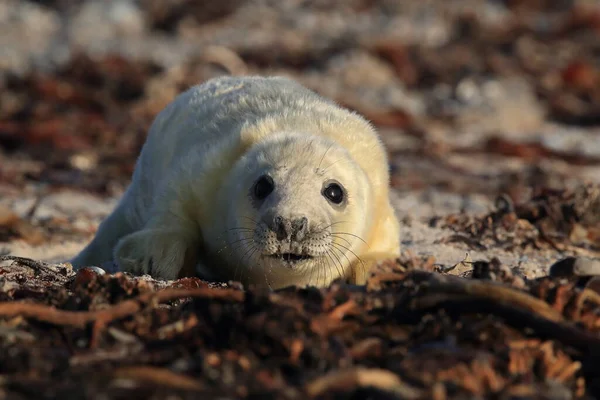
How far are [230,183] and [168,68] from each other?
9765 mm

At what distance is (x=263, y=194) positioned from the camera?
4051 millimetres

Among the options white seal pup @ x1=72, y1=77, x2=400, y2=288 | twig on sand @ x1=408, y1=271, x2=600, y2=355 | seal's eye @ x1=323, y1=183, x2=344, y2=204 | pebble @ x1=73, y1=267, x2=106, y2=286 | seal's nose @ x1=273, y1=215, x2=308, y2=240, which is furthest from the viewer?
seal's eye @ x1=323, y1=183, x2=344, y2=204

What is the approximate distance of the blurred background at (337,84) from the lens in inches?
341

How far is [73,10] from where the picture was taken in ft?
61.6

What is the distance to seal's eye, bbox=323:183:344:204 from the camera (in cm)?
414

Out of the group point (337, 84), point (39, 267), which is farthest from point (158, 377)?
A: point (337, 84)

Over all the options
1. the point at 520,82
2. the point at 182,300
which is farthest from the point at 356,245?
the point at 520,82

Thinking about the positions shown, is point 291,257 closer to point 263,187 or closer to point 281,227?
point 281,227

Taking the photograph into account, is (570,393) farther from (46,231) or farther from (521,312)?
(46,231)

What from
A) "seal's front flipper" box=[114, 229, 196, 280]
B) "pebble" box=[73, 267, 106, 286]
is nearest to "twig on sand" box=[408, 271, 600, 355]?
"pebble" box=[73, 267, 106, 286]

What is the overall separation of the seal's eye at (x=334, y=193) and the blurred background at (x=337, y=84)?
1.13 m

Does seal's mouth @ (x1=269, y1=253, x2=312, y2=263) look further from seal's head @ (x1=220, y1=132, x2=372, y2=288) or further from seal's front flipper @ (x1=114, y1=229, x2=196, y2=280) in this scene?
seal's front flipper @ (x1=114, y1=229, x2=196, y2=280)

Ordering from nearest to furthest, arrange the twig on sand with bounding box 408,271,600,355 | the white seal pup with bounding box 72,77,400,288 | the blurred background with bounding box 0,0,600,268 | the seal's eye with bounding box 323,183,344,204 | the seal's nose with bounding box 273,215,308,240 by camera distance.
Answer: the twig on sand with bounding box 408,271,600,355, the seal's nose with bounding box 273,215,308,240, the white seal pup with bounding box 72,77,400,288, the seal's eye with bounding box 323,183,344,204, the blurred background with bounding box 0,0,600,268

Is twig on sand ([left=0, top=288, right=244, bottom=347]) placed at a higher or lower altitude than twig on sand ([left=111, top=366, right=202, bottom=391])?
higher
